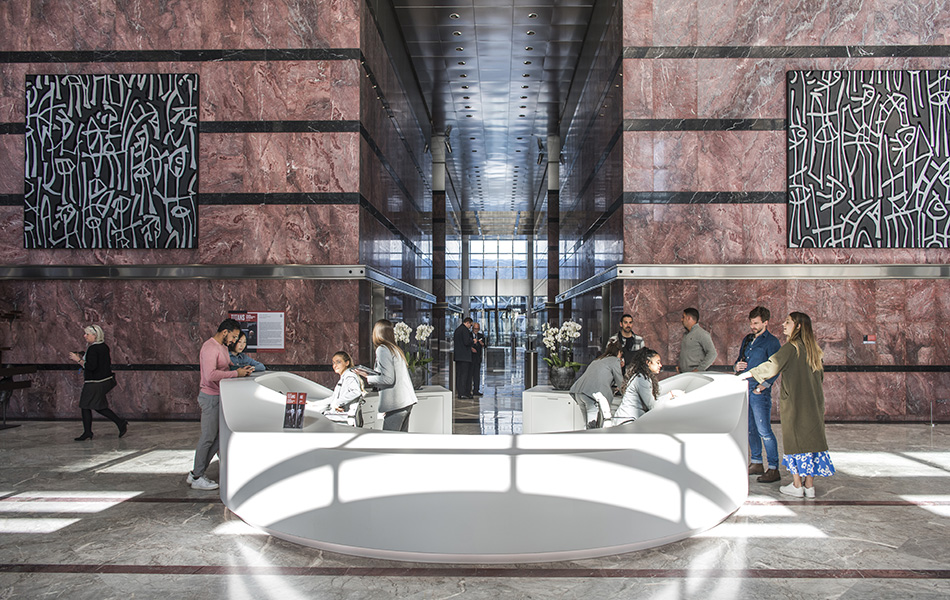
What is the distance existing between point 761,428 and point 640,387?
4.57ft

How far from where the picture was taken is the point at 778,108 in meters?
9.66

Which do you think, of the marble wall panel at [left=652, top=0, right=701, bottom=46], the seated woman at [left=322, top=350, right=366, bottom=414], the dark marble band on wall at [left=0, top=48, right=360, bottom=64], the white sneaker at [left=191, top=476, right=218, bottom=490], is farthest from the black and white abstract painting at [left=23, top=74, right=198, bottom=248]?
the marble wall panel at [left=652, top=0, right=701, bottom=46]

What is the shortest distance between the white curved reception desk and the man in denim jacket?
156 centimetres

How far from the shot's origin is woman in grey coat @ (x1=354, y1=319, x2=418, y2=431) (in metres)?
5.56

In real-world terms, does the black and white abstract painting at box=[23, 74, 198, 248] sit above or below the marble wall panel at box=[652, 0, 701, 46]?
below

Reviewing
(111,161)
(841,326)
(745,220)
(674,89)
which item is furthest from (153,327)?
(841,326)

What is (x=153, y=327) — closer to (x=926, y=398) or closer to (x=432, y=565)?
(x=432, y=565)

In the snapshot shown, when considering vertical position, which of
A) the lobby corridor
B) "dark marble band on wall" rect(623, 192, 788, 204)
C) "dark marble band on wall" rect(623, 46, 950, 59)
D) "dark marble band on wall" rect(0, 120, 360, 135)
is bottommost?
the lobby corridor

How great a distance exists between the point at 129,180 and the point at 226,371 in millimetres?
5682

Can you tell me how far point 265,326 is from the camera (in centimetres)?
955

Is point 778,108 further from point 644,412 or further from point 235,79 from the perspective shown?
point 235,79

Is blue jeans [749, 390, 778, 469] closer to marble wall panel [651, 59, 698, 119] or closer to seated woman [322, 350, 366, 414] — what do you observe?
seated woman [322, 350, 366, 414]

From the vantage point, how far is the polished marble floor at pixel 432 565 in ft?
11.8

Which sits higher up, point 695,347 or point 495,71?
point 495,71
